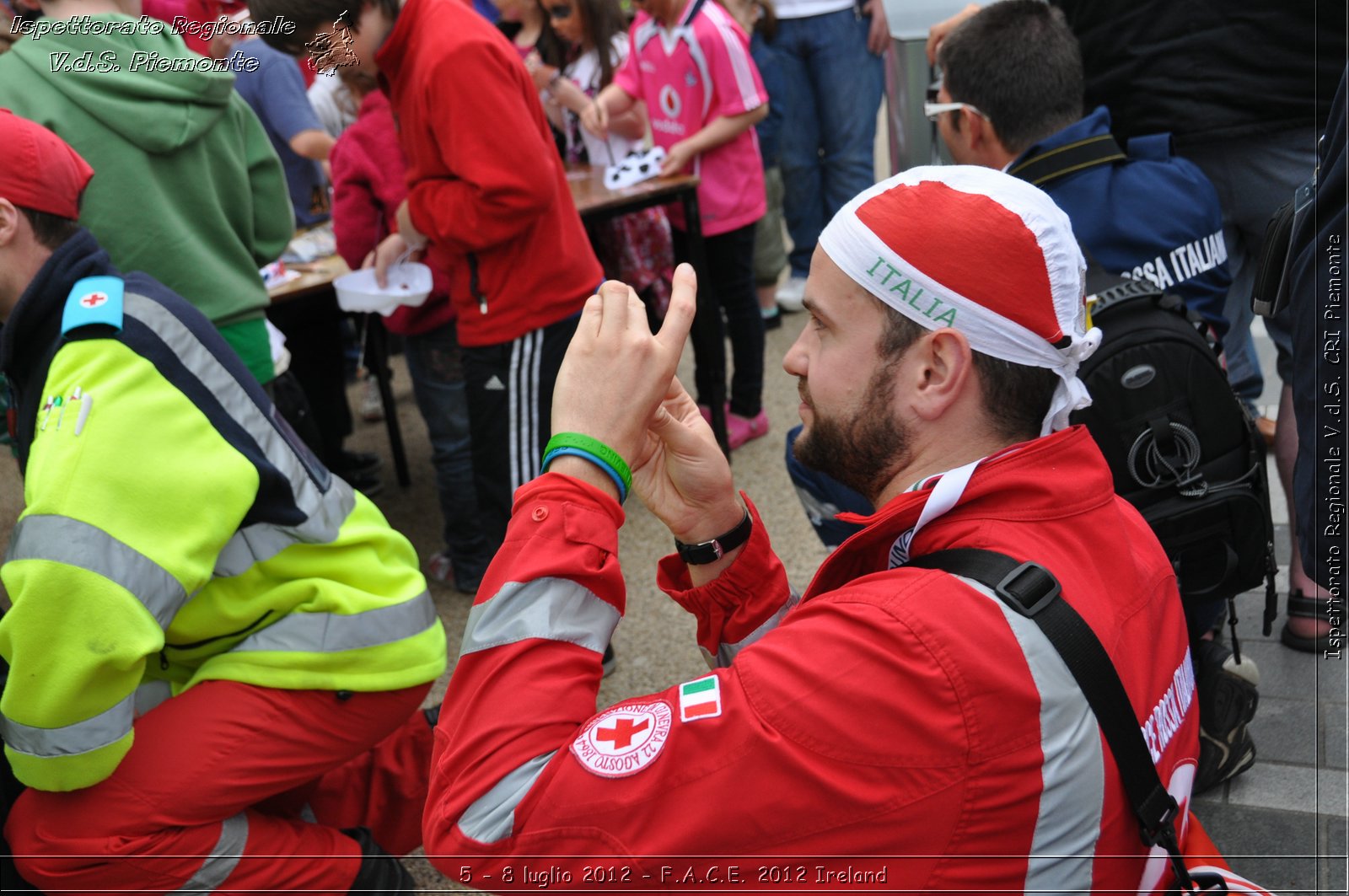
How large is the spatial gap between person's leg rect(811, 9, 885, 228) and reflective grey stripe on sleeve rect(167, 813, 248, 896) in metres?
4.51

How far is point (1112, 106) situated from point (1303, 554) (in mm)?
1586

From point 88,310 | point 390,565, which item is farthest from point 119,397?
point 390,565

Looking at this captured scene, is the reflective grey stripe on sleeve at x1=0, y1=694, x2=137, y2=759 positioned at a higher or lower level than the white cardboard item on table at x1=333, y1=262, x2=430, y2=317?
higher

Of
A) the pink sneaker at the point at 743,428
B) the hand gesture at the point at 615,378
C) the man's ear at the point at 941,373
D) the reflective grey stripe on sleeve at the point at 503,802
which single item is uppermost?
the hand gesture at the point at 615,378

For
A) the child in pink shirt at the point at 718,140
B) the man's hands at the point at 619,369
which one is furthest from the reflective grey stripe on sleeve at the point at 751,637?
the child in pink shirt at the point at 718,140

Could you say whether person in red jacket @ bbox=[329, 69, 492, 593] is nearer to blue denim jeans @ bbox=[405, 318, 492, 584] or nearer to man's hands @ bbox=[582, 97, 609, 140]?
blue denim jeans @ bbox=[405, 318, 492, 584]

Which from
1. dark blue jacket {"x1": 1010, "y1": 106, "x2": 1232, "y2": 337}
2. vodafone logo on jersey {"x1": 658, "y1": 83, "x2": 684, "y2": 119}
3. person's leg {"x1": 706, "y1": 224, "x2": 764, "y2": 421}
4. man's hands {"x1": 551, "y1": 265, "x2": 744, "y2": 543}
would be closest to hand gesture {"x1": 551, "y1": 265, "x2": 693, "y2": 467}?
man's hands {"x1": 551, "y1": 265, "x2": 744, "y2": 543}

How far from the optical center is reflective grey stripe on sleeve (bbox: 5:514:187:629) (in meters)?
1.96

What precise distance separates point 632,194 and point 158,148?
6.08ft

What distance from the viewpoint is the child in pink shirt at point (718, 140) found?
4.72 m

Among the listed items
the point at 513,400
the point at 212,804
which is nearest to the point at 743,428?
the point at 513,400

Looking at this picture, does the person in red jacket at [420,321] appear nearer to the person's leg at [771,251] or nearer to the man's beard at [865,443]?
the person's leg at [771,251]

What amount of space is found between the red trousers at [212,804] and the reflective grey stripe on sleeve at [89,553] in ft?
1.20

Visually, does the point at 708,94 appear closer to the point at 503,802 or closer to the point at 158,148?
the point at 158,148
